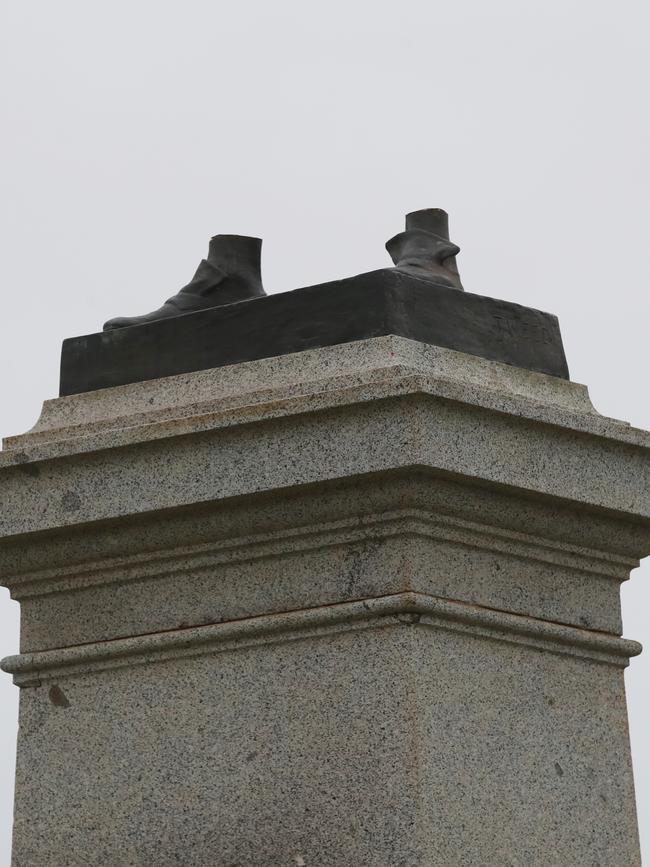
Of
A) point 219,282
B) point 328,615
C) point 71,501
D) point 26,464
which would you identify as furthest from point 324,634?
point 219,282

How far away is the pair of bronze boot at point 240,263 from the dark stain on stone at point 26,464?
1.94ft

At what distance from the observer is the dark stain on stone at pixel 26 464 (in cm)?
619

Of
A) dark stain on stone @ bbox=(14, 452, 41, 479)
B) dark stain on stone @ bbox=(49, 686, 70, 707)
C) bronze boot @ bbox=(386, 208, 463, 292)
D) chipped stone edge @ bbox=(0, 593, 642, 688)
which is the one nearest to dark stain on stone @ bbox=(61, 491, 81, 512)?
dark stain on stone @ bbox=(14, 452, 41, 479)

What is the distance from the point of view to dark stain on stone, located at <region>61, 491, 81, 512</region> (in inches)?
242

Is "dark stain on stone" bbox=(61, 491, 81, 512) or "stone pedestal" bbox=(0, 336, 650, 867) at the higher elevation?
"dark stain on stone" bbox=(61, 491, 81, 512)

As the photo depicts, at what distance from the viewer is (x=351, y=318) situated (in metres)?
5.99

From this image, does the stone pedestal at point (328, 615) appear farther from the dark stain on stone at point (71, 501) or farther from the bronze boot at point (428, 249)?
the bronze boot at point (428, 249)

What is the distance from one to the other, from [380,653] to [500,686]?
0.45 m

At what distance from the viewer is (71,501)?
6.16 m

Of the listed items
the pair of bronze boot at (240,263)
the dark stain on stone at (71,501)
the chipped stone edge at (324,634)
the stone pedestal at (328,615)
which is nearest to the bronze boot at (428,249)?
the pair of bronze boot at (240,263)

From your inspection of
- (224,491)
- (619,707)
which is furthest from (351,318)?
(619,707)

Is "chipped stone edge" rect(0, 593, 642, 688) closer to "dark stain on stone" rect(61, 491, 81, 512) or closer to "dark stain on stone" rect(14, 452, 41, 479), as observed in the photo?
"dark stain on stone" rect(61, 491, 81, 512)

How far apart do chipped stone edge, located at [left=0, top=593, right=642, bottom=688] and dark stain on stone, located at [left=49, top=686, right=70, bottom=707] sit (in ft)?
0.14

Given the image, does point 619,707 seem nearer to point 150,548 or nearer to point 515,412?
point 515,412
